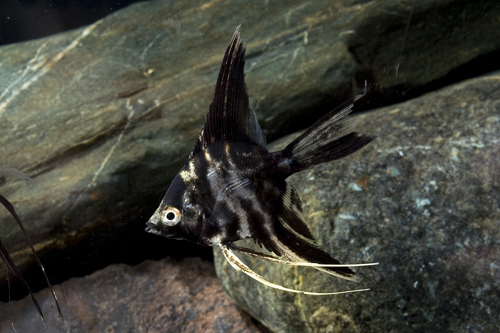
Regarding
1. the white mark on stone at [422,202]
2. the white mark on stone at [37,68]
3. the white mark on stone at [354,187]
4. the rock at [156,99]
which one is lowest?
the white mark on stone at [422,202]

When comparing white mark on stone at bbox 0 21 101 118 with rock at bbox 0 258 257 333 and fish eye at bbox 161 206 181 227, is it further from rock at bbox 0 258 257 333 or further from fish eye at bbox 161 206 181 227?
fish eye at bbox 161 206 181 227

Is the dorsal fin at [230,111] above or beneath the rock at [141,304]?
above

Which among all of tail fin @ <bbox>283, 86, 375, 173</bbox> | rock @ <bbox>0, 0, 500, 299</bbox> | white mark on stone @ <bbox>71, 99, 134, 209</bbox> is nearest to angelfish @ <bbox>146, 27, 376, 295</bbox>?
tail fin @ <bbox>283, 86, 375, 173</bbox>

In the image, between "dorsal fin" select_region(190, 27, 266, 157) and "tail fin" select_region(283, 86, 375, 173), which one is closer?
"tail fin" select_region(283, 86, 375, 173)

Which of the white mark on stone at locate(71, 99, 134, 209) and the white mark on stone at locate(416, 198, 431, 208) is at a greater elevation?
the white mark on stone at locate(71, 99, 134, 209)

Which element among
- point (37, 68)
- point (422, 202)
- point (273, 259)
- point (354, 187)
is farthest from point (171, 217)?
point (37, 68)

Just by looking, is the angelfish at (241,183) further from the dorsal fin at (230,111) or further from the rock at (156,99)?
the rock at (156,99)

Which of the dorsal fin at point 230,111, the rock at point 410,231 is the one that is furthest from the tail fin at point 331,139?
the rock at point 410,231
